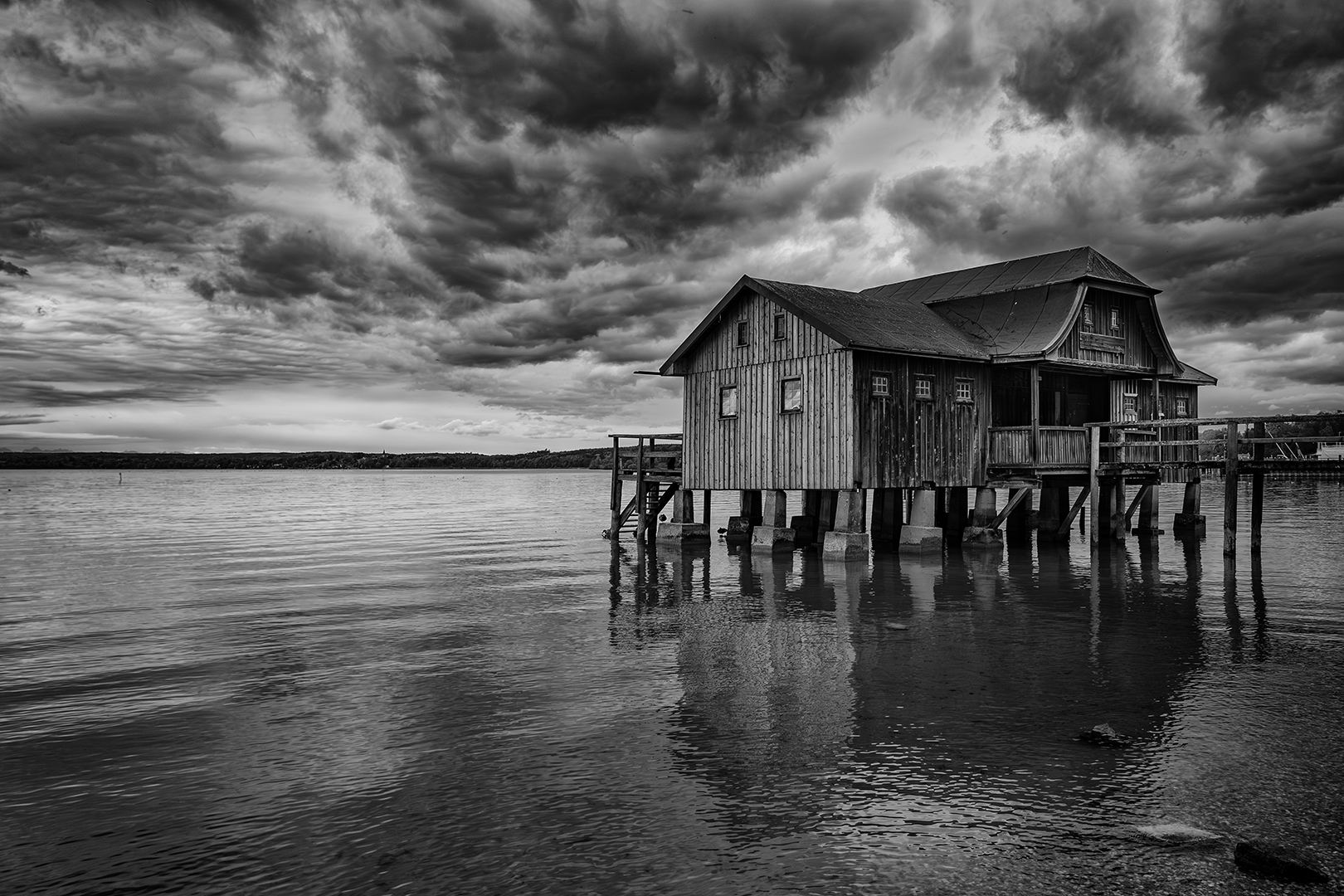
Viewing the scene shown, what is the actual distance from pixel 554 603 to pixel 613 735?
960 centimetres

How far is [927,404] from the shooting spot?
2564cm

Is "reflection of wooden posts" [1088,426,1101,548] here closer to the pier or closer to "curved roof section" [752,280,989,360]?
the pier

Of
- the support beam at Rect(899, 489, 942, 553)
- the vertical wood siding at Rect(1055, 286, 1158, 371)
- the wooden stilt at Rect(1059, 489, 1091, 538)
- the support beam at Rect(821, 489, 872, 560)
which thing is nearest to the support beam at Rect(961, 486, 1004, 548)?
the support beam at Rect(899, 489, 942, 553)

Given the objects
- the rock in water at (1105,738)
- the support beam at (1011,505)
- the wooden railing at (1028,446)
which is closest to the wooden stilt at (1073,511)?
the support beam at (1011,505)

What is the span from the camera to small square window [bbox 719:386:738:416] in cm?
2739

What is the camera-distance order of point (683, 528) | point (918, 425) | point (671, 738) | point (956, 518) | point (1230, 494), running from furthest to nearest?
1. point (683, 528)
2. point (956, 518)
3. point (918, 425)
4. point (1230, 494)
5. point (671, 738)

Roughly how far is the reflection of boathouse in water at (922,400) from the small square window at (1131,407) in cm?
6

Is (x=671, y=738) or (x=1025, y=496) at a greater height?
(x=1025, y=496)

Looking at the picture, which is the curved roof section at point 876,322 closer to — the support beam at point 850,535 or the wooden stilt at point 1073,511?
the support beam at point 850,535

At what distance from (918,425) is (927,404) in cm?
71

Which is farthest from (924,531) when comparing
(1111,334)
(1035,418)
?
(1111,334)

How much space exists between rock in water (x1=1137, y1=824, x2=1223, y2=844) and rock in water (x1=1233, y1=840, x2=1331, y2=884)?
291mm

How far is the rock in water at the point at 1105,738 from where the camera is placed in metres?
8.22

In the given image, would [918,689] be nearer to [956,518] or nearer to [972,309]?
[956,518]
